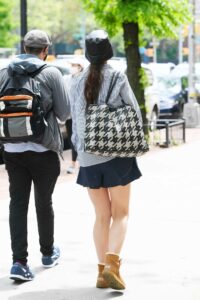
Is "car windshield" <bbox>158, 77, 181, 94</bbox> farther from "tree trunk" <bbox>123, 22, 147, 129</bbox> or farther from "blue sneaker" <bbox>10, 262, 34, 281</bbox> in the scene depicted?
"blue sneaker" <bbox>10, 262, 34, 281</bbox>

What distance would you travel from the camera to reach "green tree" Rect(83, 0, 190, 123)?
1578 cm

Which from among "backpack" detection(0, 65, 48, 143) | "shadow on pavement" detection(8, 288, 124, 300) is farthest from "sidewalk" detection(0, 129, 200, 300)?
"backpack" detection(0, 65, 48, 143)

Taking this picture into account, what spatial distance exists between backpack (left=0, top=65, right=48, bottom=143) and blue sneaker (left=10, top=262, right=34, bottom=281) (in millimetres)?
888

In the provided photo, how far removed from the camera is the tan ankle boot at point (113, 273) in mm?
5613

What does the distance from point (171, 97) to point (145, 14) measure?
10824 millimetres

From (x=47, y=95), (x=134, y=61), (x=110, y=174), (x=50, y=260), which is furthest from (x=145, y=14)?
(x=110, y=174)

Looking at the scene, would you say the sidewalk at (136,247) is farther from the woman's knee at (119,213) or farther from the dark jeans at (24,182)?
the woman's knee at (119,213)

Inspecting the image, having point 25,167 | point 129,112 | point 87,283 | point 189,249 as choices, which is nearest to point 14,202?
point 25,167

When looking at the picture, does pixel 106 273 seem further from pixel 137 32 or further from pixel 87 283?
pixel 137 32

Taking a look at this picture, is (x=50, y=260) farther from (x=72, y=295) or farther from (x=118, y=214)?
(x=118, y=214)

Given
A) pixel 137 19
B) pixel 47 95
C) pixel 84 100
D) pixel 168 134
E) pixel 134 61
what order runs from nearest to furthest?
pixel 84 100 → pixel 47 95 → pixel 137 19 → pixel 168 134 → pixel 134 61

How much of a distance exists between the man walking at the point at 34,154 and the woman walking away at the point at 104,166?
268 millimetres

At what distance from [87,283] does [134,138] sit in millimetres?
1133

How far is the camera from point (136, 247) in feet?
23.6
